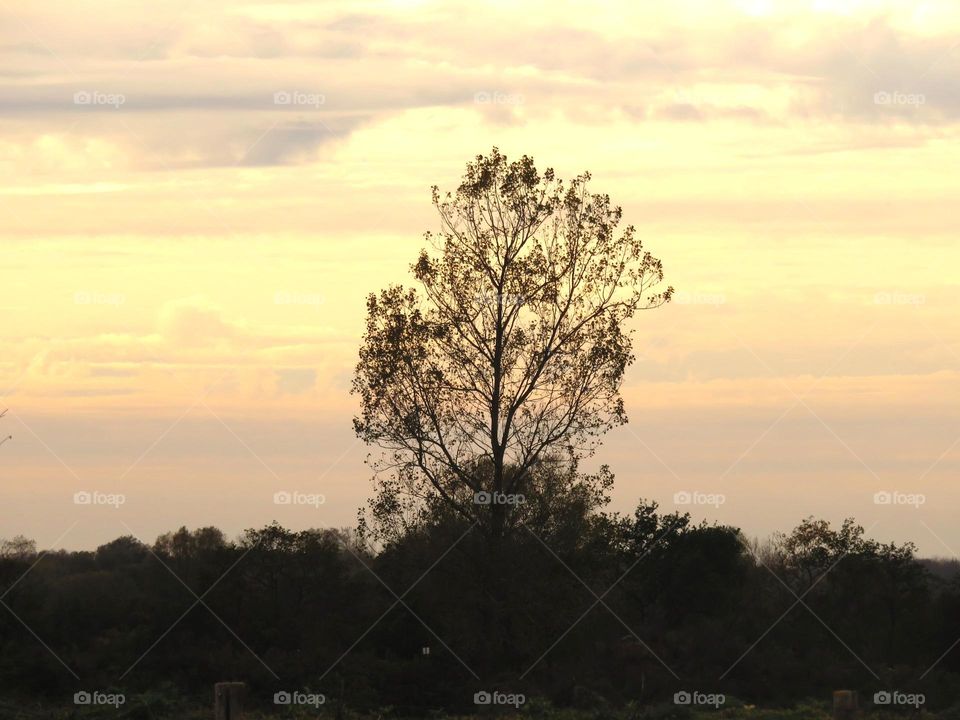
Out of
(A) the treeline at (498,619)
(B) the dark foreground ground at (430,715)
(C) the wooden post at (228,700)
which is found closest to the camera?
(C) the wooden post at (228,700)

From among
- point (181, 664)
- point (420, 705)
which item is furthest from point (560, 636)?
point (181, 664)

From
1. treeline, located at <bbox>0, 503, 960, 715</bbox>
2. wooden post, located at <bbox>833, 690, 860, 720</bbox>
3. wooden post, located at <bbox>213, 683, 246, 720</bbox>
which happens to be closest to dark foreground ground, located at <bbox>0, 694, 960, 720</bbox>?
treeline, located at <bbox>0, 503, 960, 715</bbox>

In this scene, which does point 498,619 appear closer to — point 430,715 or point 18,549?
point 430,715

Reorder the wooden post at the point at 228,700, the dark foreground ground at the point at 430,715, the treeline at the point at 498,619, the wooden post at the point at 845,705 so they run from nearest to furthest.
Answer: the wooden post at the point at 228,700 < the wooden post at the point at 845,705 < the dark foreground ground at the point at 430,715 < the treeline at the point at 498,619

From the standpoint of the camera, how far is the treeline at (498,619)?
2878 cm

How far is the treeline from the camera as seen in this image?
94.4 feet

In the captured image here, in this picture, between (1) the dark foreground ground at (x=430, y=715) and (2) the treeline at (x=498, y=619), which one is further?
(2) the treeline at (x=498, y=619)

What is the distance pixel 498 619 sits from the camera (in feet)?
93.7

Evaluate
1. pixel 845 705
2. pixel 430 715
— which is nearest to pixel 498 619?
pixel 430 715

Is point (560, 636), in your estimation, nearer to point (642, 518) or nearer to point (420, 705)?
point (420, 705)

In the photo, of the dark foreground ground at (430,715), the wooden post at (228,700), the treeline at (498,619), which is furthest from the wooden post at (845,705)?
the treeline at (498,619)

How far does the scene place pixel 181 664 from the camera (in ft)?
124

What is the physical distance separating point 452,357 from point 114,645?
17523 mm

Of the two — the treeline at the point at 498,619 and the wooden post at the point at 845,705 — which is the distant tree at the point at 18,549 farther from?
the wooden post at the point at 845,705
